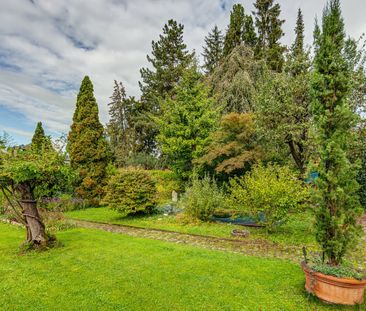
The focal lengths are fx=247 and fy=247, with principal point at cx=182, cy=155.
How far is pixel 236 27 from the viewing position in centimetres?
2181

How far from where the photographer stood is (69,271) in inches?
195

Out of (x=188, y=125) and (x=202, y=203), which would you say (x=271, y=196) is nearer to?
(x=202, y=203)

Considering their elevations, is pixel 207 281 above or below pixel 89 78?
below

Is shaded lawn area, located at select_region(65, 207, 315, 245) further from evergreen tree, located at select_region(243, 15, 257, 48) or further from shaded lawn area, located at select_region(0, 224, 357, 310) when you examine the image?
evergreen tree, located at select_region(243, 15, 257, 48)

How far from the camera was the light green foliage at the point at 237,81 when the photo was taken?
16266 millimetres

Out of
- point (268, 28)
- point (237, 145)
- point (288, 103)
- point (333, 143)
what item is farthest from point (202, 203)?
point (268, 28)

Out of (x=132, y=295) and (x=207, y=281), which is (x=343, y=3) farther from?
(x=132, y=295)

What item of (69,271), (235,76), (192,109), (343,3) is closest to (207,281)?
(69,271)

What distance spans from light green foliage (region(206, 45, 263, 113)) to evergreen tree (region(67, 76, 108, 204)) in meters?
8.25

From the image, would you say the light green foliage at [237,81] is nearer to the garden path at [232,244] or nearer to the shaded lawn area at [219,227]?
the shaded lawn area at [219,227]

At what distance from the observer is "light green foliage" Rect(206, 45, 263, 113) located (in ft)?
53.4

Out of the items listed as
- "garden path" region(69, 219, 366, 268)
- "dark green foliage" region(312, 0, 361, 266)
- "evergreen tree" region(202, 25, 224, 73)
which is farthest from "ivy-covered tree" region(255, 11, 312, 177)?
"evergreen tree" region(202, 25, 224, 73)

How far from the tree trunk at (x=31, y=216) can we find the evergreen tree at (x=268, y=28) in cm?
2130

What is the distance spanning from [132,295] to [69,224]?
21.8ft
